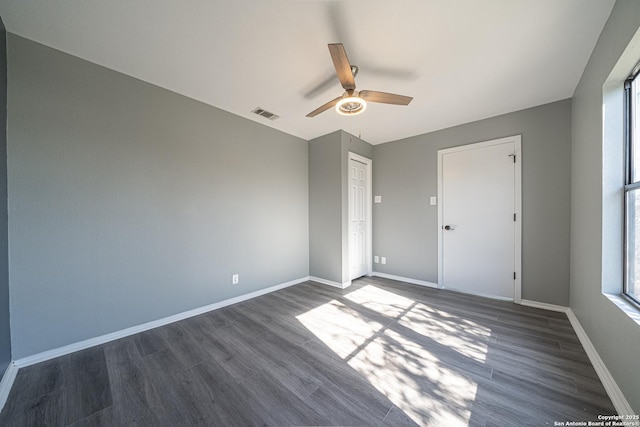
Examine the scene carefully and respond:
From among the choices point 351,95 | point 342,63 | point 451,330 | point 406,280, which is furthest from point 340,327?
point 342,63

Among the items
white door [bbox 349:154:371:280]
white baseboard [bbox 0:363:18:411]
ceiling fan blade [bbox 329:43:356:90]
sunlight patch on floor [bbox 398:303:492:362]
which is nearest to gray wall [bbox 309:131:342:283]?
white door [bbox 349:154:371:280]

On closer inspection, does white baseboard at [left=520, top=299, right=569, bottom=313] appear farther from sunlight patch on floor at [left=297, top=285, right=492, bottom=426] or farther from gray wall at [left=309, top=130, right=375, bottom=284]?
gray wall at [left=309, top=130, right=375, bottom=284]

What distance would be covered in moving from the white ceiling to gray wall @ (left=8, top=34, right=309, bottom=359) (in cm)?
30

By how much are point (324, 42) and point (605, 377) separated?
3.13m

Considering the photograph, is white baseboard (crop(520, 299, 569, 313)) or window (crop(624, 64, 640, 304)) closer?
window (crop(624, 64, 640, 304))

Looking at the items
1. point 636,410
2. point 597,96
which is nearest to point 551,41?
point 597,96

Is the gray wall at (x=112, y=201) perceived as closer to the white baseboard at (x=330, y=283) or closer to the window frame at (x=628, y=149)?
the white baseboard at (x=330, y=283)

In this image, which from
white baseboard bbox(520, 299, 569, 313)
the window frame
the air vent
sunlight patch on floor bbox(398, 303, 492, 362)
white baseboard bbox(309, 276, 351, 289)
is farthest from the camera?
white baseboard bbox(309, 276, 351, 289)

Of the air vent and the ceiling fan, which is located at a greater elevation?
the air vent

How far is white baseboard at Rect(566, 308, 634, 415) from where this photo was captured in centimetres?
124

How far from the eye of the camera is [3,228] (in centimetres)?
155

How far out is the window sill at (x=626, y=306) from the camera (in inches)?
48.3

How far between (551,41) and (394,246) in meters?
3.00

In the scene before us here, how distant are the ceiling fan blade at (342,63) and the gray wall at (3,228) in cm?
235
